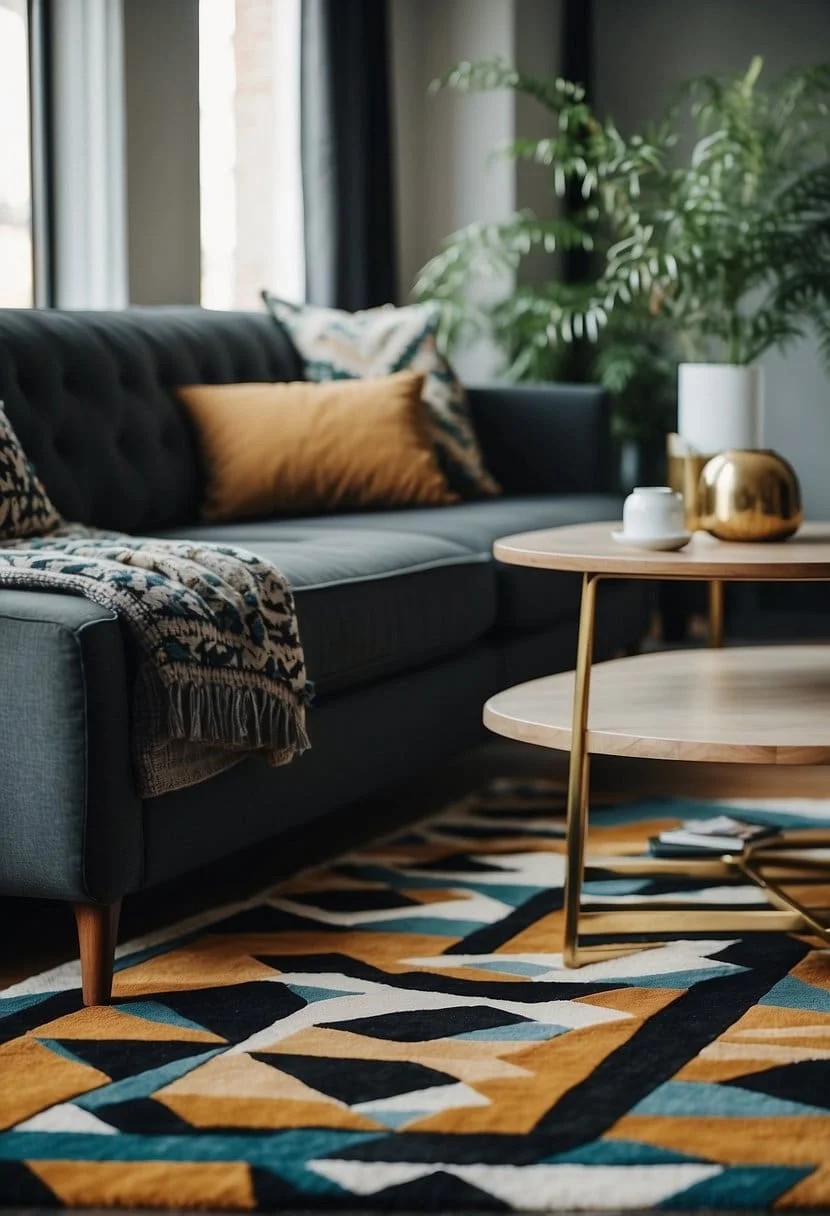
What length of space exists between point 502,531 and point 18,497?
3.46 ft

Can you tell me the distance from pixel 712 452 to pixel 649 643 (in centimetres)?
249

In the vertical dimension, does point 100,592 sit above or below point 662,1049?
above

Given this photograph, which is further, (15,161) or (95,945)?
(15,161)

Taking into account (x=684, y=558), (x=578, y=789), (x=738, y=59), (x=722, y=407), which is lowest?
(x=578, y=789)

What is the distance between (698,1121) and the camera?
5.09 ft

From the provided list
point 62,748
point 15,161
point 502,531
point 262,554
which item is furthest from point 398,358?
point 62,748

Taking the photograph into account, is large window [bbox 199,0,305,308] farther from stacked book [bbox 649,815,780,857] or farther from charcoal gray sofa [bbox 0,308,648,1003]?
stacked book [bbox 649,815,780,857]

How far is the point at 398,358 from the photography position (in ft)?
12.0

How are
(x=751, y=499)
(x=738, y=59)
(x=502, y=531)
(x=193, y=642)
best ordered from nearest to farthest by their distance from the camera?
(x=193, y=642) → (x=751, y=499) → (x=502, y=531) → (x=738, y=59)

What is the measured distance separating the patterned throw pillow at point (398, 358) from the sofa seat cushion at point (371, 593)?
607mm

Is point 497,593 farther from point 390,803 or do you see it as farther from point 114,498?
point 114,498

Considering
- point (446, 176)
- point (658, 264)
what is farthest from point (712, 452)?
point (446, 176)

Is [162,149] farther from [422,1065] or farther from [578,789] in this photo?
[422,1065]

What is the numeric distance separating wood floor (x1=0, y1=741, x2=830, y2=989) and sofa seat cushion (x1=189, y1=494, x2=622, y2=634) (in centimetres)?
33
